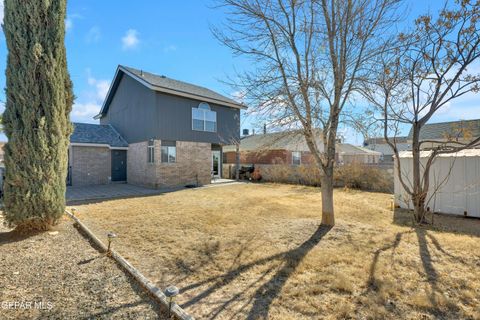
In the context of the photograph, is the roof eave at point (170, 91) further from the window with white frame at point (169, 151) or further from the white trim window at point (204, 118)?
the window with white frame at point (169, 151)

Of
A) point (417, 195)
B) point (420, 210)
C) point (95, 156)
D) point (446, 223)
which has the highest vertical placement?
point (95, 156)

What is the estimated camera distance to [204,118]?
16.0 m

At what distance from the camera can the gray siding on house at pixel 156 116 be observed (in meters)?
13.6

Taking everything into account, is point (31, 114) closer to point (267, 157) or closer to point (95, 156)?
point (95, 156)

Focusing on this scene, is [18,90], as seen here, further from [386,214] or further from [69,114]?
[386,214]

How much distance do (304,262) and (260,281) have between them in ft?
3.31

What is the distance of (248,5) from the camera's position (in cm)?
568

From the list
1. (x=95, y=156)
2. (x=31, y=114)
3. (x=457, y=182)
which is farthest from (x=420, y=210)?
(x=95, y=156)

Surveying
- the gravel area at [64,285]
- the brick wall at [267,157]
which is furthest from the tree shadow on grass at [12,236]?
the brick wall at [267,157]

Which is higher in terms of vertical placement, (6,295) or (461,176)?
(461,176)

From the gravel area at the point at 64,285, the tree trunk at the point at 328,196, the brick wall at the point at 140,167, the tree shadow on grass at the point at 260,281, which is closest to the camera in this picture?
the gravel area at the point at 64,285

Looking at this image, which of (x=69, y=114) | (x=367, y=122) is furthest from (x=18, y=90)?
(x=367, y=122)

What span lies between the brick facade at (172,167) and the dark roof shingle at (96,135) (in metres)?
1.13

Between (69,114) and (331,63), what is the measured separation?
6.70 m
